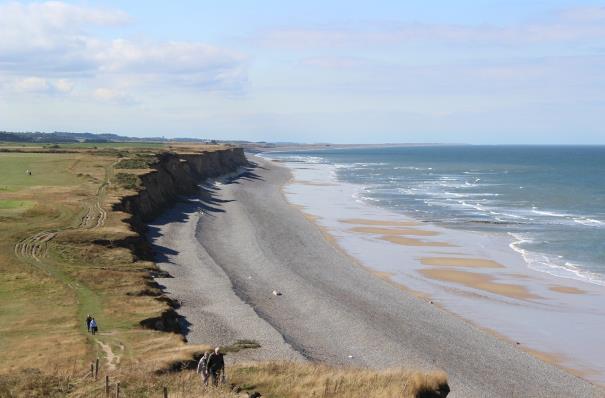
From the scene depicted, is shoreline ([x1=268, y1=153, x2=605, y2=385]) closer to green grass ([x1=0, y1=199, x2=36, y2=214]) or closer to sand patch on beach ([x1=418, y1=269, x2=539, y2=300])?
sand patch on beach ([x1=418, y1=269, x2=539, y2=300])

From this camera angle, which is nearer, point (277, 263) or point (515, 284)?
point (515, 284)

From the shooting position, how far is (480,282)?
4138 cm

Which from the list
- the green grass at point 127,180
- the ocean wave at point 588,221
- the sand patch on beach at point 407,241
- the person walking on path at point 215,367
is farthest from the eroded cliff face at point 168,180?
the ocean wave at point 588,221

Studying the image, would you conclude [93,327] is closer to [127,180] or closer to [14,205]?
[14,205]

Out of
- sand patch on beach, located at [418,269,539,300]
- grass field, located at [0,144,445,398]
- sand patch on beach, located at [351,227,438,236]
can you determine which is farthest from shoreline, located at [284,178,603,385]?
grass field, located at [0,144,445,398]

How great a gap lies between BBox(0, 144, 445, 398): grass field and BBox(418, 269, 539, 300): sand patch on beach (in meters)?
17.1

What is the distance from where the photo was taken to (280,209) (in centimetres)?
7331

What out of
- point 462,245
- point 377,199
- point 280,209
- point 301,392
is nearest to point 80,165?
point 280,209

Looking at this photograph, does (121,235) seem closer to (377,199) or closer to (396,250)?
(396,250)

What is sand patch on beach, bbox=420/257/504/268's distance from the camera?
45938 millimetres

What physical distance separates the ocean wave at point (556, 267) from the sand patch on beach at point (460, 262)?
8.02 ft

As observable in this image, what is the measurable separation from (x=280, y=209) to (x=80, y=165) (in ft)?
72.2

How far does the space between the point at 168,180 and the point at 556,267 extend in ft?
135

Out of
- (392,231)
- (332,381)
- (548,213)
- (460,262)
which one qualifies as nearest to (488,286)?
(460,262)
